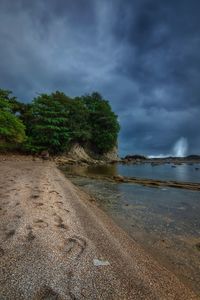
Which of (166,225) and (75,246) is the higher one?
(75,246)

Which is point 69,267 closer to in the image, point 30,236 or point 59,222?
point 30,236

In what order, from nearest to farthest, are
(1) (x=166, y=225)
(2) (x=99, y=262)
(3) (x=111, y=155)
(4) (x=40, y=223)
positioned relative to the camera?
(2) (x=99, y=262), (4) (x=40, y=223), (1) (x=166, y=225), (3) (x=111, y=155)

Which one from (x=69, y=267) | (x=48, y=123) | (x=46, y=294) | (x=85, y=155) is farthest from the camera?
(x=85, y=155)

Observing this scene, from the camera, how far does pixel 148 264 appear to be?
9.64 feet

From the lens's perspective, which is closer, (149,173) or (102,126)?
(149,173)

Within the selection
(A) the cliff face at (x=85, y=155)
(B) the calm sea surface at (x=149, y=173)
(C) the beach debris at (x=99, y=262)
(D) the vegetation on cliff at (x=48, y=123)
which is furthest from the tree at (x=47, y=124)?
(C) the beach debris at (x=99, y=262)

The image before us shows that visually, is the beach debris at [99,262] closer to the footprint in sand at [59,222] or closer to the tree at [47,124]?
the footprint in sand at [59,222]

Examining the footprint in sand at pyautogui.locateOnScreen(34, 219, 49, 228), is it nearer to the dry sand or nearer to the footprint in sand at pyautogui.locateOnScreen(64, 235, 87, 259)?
the dry sand

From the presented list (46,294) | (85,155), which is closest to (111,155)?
(85,155)

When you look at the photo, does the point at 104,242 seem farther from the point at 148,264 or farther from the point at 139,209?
the point at 139,209

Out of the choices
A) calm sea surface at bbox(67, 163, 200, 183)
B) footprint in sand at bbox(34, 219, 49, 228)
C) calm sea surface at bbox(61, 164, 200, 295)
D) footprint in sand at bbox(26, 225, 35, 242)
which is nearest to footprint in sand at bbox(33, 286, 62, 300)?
footprint in sand at bbox(26, 225, 35, 242)

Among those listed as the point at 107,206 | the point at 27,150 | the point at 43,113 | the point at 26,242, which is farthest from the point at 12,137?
the point at 26,242

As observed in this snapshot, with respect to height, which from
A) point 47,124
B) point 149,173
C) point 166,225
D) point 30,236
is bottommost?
point 166,225

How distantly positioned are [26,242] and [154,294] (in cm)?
184
